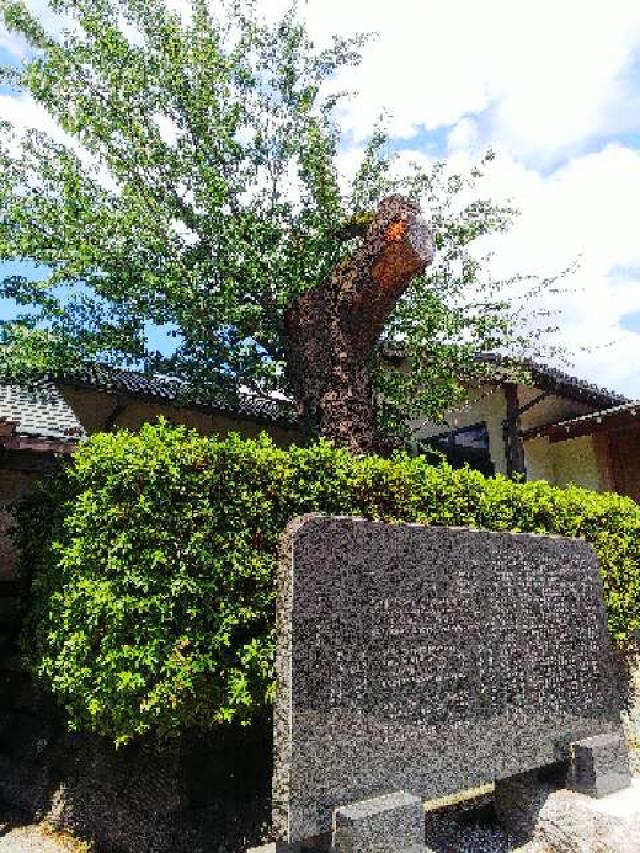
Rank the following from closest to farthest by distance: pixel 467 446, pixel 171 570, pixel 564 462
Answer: pixel 171 570, pixel 467 446, pixel 564 462

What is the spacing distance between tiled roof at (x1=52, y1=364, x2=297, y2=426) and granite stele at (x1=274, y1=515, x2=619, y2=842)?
5.98 metres

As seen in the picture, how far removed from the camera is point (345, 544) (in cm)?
415

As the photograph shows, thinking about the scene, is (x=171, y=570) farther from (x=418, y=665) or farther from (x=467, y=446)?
(x=467, y=446)

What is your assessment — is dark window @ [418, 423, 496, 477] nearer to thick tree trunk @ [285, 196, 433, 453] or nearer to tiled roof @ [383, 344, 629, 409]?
tiled roof @ [383, 344, 629, 409]

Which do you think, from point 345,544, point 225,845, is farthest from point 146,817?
point 345,544

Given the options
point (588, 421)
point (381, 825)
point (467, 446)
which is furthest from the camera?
point (467, 446)

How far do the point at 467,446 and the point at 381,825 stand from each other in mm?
11835

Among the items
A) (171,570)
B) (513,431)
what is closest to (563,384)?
(513,431)

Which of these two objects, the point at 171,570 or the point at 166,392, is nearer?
the point at 171,570

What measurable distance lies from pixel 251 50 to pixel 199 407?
20.6 ft

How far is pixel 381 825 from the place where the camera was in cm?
368

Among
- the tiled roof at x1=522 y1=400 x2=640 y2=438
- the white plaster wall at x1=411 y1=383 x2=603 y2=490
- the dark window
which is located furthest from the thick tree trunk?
the dark window

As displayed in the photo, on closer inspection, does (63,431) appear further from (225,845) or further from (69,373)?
(225,845)

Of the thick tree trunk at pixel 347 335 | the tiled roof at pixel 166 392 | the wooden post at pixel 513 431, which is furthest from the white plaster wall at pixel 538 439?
the thick tree trunk at pixel 347 335
